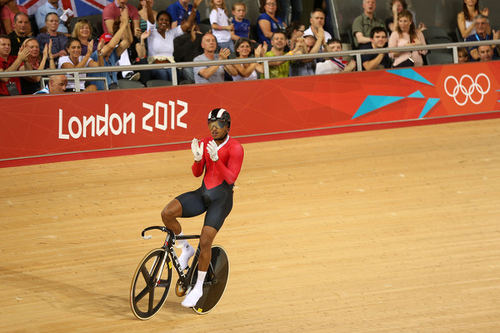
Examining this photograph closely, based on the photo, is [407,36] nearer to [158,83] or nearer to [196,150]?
[158,83]

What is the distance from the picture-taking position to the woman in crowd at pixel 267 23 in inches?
456

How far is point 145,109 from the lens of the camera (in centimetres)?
950

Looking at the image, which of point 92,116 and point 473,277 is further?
point 92,116

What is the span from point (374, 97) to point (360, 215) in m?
3.82

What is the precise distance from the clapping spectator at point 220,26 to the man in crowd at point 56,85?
273 cm

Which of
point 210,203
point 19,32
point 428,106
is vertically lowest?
point 428,106

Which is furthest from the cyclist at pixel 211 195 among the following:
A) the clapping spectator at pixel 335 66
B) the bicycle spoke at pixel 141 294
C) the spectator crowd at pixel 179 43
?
the clapping spectator at pixel 335 66

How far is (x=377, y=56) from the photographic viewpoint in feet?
35.8

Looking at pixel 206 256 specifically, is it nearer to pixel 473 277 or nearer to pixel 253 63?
pixel 473 277

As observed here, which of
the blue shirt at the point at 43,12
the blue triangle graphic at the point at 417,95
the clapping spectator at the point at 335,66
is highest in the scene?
the blue shirt at the point at 43,12

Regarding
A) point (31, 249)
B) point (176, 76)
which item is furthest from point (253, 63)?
point (31, 249)

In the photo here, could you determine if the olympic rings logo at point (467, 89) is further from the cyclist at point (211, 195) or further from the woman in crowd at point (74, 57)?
the cyclist at point (211, 195)

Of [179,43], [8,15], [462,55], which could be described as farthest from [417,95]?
[8,15]

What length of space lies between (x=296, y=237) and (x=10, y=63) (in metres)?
4.93
